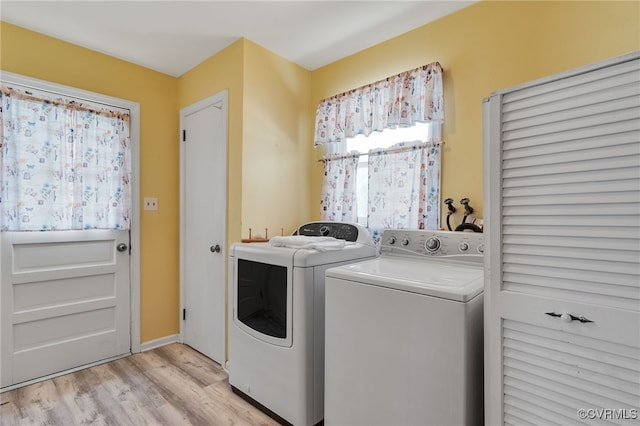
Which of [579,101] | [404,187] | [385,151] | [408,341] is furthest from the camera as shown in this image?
[385,151]

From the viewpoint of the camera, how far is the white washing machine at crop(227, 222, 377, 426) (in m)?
1.71

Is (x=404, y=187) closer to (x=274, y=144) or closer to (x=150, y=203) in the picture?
(x=274, y=144)

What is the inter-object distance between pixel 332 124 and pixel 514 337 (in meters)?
2.02

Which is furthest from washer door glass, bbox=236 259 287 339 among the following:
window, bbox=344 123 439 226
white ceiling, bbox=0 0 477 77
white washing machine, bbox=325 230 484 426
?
white ceiling, bbox=0 0 477 77

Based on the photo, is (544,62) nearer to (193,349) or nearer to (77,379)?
(193,349)

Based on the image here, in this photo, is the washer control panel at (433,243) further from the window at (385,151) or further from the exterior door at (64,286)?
the exterior door at (64,286)

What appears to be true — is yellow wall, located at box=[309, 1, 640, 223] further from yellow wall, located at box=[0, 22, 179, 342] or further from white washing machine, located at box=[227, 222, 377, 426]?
yellow wall, located at box=[0, 22, 179, 342]

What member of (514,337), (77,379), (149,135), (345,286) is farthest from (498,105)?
(77,379)

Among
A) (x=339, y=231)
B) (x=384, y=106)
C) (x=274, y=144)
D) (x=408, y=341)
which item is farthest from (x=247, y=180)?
(x=408, y=341)

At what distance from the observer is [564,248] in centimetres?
94

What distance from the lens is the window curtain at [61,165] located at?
2.14 meters

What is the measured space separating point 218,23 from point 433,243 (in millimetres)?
2031

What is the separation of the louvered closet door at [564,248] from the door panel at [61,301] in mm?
2790

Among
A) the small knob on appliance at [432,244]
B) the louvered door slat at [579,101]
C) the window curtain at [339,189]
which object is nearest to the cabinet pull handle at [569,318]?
the louvered door slat at [579,101]
